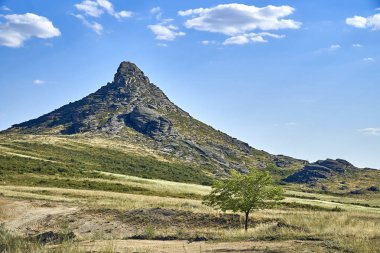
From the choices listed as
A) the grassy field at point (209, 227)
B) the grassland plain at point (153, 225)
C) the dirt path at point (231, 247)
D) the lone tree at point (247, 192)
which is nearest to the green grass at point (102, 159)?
the grassland plain at point (153, 225)

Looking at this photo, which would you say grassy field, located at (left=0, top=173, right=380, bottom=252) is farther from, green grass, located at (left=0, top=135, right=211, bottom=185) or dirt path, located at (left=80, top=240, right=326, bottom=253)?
green grass, located at (left=0, top=135, right=211, bottom=185)

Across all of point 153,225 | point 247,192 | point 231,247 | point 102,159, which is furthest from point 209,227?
point 102,159

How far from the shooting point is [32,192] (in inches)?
2303

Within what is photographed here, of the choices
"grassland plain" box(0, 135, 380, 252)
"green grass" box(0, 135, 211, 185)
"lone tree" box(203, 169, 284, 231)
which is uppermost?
"green grass" box(0, 135, 211, 185)

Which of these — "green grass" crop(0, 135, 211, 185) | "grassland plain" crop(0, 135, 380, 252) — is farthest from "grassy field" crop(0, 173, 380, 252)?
"green grass" crop(0, 135, 211, 185)

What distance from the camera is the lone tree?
34.2 meters

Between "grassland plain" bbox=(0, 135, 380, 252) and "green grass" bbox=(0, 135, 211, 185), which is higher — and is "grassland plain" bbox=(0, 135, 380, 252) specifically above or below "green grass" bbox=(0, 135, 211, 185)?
below

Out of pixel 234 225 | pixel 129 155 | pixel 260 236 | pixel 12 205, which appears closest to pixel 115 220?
pixel 234 225

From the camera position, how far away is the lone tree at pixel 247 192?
112 feet

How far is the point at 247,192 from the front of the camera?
3453 centimetres

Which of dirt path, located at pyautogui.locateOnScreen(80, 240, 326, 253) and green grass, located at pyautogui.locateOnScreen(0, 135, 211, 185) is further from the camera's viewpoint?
green grass, located at pyautogui.locateOnScreen(0, 135, 211, 185)

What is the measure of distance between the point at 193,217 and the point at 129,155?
15651cm

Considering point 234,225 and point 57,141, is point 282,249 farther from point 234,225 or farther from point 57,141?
point 57,141

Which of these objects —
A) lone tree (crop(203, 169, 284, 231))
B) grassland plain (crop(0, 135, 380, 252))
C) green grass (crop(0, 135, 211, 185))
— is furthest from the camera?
green grass (crop(0, 135, 211, 185))
